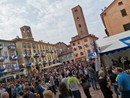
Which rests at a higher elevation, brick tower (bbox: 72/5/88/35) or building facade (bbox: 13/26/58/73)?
brick tower (bbox: 72/5/88/35)

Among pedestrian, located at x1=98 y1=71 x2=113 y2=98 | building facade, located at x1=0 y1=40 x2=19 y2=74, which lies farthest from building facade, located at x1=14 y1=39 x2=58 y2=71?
pedestrian, located at x1=98 y1=71 x2=113 y2=98

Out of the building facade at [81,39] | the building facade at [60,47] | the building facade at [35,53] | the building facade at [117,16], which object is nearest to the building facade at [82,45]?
the building facade at [81,39]

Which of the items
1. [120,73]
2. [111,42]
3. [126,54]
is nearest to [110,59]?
[126,54]

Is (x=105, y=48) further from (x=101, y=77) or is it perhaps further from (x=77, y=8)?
(x=77, y=8)

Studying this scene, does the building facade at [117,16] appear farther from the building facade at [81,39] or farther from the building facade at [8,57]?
the building facade at [81,39]

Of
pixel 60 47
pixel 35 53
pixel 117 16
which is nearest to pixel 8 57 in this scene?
pixel 35 53

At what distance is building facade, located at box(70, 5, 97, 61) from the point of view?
72.6 meters

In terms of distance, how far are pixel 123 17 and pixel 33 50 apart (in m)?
41.3

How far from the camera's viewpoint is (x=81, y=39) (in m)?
79.1

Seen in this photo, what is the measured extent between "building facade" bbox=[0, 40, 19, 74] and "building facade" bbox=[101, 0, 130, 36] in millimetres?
27273

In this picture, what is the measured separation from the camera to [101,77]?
847 centimetres

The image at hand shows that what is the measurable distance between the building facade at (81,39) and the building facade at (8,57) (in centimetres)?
2352

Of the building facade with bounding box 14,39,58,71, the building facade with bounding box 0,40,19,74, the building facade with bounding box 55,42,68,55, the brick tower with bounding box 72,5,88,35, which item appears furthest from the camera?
the building facade with bounding box 55,42,68,55

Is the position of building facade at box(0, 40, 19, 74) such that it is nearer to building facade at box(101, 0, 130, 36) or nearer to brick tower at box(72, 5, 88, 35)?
brick tower at box(72, 5, 88, 35)
